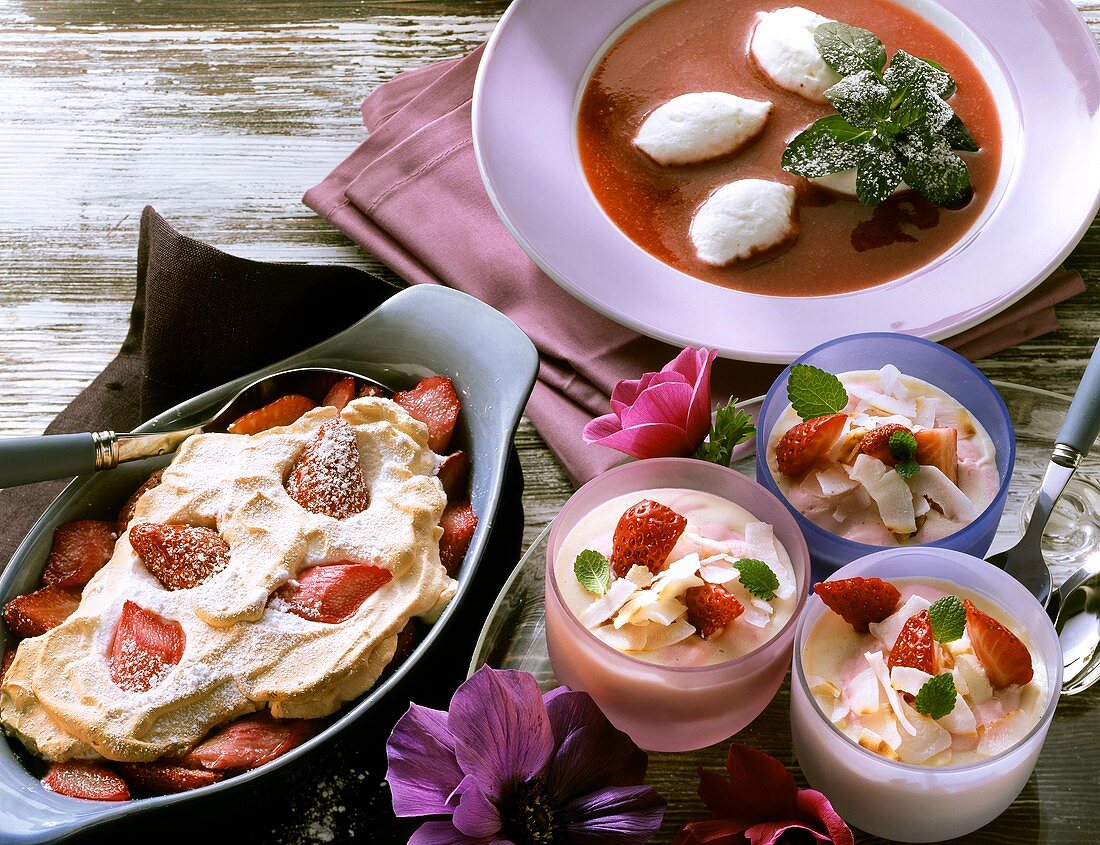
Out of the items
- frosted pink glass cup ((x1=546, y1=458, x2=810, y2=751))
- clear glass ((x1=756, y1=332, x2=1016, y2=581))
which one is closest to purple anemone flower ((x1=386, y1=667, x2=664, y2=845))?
frosted pink glass cup ((x1=546, y1=458, x2=810, y2=751))

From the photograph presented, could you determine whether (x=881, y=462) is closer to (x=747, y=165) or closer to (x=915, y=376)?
(x=915, y=376)

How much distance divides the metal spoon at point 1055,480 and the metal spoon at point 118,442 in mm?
711

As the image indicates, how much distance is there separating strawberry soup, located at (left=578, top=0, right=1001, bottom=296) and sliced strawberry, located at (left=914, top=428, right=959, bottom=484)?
1.36 ft

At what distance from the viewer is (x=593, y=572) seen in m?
0.97

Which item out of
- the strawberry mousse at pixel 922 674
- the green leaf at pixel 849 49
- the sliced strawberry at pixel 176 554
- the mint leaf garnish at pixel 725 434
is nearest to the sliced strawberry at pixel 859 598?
the strawberry mousse at pixel 922 674

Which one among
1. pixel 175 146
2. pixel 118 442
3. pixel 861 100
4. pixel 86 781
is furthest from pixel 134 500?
pixel 861 100

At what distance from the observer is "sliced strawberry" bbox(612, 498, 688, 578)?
37.6 inches

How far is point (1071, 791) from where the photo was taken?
102 cm

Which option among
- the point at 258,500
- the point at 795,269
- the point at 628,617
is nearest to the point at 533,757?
the point at 628,617

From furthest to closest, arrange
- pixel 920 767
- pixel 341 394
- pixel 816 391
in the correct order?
pixel 341 394, pixel 816 391, pixel 920 767

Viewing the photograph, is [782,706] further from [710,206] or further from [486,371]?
[710,206]

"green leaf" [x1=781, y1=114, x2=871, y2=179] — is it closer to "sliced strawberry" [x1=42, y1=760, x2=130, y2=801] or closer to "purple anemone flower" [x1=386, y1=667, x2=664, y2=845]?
"purple anemone flower" [x1=386, y1=667, x2=664, y2=845]

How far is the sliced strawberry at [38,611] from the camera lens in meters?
1.09

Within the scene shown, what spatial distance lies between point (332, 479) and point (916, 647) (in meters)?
0.60
